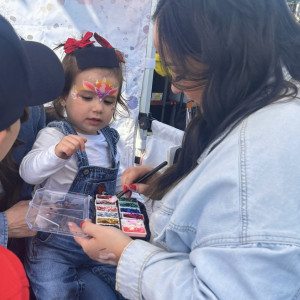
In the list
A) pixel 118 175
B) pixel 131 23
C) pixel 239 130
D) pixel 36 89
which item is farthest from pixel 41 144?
pixel 131 23

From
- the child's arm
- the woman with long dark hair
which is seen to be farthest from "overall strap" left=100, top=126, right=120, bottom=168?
the woman with long dark hair

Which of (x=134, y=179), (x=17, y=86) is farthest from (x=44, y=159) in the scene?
(x=17, y=86)

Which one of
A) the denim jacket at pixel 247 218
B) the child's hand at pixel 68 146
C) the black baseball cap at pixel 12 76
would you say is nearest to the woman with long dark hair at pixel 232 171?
the denim jacket at pixel 247 218

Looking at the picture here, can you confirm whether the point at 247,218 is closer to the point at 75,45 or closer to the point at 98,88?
the point at 98,88

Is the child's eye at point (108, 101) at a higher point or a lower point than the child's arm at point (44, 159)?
higher

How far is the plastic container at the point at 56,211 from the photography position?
3.13ft

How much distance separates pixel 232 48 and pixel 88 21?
4.71 feet

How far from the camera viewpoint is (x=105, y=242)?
787 mm

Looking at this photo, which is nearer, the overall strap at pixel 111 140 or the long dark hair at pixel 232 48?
the long dark hair at pixel 232 48

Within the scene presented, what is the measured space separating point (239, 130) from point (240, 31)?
0.63 ft

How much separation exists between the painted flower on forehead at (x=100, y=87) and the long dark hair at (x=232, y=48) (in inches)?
24.4

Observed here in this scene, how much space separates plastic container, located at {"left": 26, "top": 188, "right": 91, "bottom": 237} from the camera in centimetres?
96

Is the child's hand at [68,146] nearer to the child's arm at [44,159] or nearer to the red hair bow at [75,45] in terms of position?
the child's arm at [44,159]

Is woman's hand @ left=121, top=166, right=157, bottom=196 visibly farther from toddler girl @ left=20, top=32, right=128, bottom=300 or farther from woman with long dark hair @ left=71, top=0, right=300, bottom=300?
woman with long dark hair @ left=71, top=0, right=300, bottom=300
